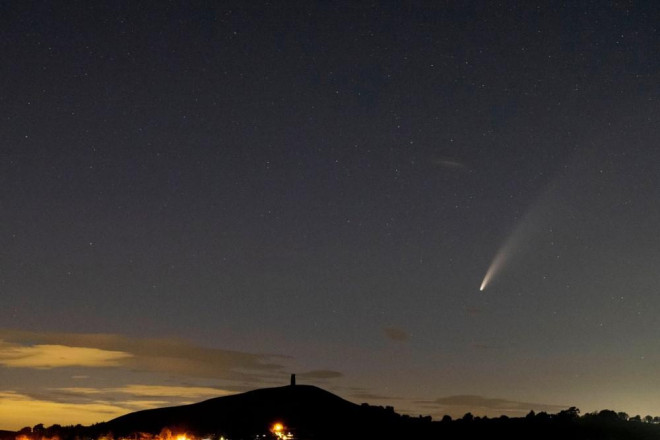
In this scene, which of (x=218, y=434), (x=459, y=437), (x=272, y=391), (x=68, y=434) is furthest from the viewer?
(x=272, y=391)

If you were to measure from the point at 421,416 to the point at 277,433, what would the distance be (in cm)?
4782

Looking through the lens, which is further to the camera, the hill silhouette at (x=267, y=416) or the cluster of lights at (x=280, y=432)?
the hill silhouette at (x=267, y=416)

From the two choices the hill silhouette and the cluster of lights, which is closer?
the cluster of lights

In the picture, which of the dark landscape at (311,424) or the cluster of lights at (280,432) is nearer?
the cluster of lights at (280,432)

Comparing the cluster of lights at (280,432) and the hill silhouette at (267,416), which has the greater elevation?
the hill silhouette at (267,416)

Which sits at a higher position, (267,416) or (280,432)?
(267,416)

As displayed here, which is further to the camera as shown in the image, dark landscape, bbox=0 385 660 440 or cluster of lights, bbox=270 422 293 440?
dark landscape, bbox=0 385 660 440

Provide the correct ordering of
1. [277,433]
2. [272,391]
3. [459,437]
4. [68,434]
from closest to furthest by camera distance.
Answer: [277,433]
[68,434]
[459,437]
[272,391]

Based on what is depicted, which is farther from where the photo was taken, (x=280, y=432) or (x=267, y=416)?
(x=267, y=416)

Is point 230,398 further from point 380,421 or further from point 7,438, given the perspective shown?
point 7,438

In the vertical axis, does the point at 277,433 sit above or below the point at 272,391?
below

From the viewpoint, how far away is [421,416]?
14662 cm

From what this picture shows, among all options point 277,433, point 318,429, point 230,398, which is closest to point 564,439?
point 318,429

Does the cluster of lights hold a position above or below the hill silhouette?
below
